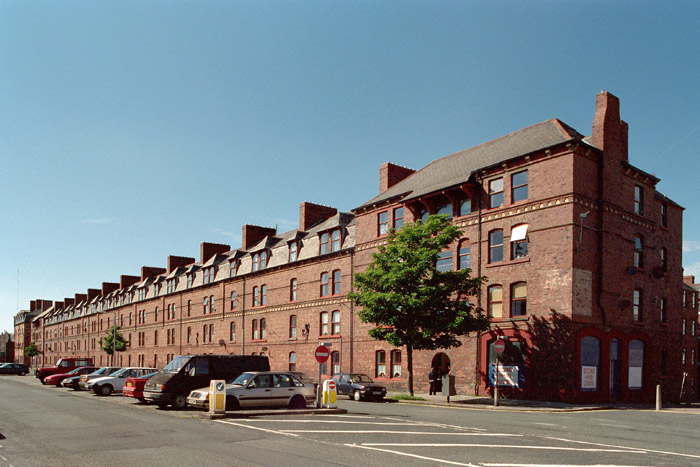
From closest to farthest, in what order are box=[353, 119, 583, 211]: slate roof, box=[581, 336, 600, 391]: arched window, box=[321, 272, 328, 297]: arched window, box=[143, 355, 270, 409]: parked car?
box=[143, 355, 270, 409]: parked car, box=[581, 336, 600, 391]: arched window, box=[353, 119, 583, 211]: slate roof, box=[321, 272, 328, 297]: arched window

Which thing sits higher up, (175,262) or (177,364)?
(175,262)

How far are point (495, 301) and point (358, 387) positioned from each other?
8.38 meters

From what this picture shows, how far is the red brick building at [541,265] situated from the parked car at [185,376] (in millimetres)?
13784

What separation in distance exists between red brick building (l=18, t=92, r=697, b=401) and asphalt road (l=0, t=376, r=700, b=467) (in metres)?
8.18

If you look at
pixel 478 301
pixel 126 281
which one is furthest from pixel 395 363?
pixel 126 281

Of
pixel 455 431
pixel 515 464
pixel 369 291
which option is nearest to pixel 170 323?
pixel 369 291

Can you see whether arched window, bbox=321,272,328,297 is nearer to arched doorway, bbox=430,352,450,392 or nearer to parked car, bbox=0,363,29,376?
arched doorway, bbox=430,352,450,392

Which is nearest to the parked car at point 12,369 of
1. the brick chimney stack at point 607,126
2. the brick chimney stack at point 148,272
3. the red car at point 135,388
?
the brick chimney stack at point 148,272

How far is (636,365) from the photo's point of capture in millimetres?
31641

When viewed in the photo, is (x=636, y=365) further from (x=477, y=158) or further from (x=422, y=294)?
(x=477, y=158)

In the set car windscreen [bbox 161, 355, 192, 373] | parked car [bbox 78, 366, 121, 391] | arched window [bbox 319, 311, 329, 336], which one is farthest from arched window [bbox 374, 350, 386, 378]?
car windscreen [bbox 161, 355, 192, 373]

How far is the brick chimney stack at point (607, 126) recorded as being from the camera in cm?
3041

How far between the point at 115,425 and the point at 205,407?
190 inches

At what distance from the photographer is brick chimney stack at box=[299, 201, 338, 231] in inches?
2024
